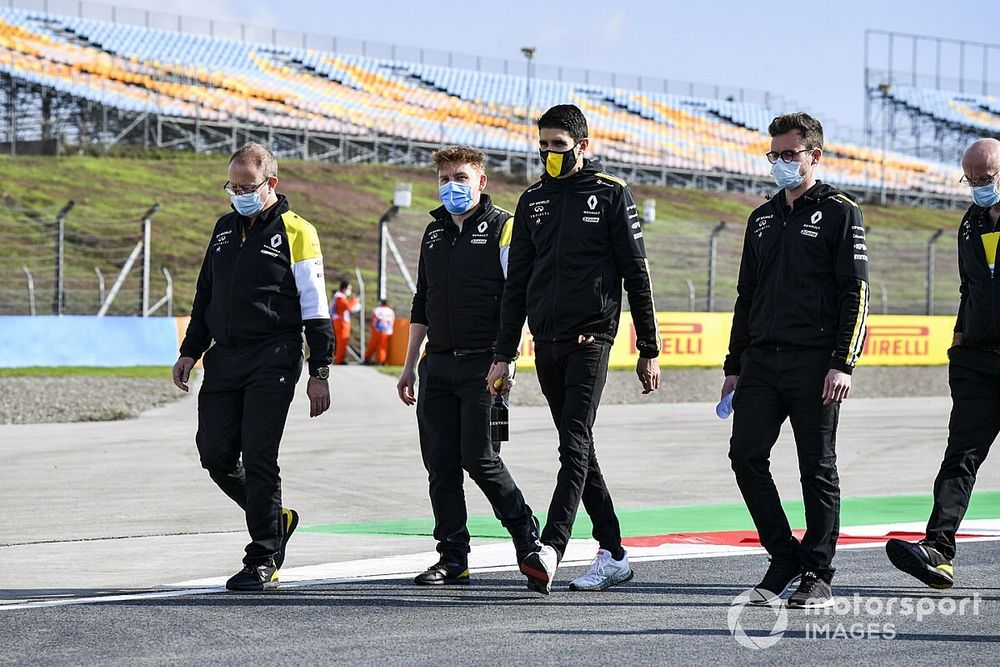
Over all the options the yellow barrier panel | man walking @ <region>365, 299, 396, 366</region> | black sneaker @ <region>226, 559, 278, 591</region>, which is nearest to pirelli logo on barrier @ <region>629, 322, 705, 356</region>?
the yellow barrier panel

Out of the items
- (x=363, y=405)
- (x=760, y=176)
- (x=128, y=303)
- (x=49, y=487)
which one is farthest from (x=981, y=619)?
(x=760, y=176)

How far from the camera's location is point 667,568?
20.9 feet

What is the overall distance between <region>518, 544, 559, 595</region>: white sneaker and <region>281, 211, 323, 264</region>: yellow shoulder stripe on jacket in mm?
1547

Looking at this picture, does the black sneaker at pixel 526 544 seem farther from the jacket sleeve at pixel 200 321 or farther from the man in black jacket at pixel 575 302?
the jacket sleeve at pixel 200 321

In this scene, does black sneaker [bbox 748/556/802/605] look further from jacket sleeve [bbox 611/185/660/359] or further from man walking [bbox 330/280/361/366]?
man walking [bbox 330/280/361/366]

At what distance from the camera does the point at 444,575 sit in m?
5.86

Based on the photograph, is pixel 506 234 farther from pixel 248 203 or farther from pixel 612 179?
pixel 248 203

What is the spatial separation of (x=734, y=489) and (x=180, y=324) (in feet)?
47.3

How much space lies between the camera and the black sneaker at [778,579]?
5.48m

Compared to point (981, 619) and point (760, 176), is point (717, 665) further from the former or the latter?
point (760, 176)

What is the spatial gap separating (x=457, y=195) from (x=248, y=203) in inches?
35.3

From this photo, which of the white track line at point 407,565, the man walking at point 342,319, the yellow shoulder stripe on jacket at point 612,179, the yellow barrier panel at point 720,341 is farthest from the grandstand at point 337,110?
the yellow shoulder stripe on jacket at point 612,179

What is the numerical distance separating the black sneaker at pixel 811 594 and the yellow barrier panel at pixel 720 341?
17.1 meters

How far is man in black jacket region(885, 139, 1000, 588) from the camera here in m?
5.80
